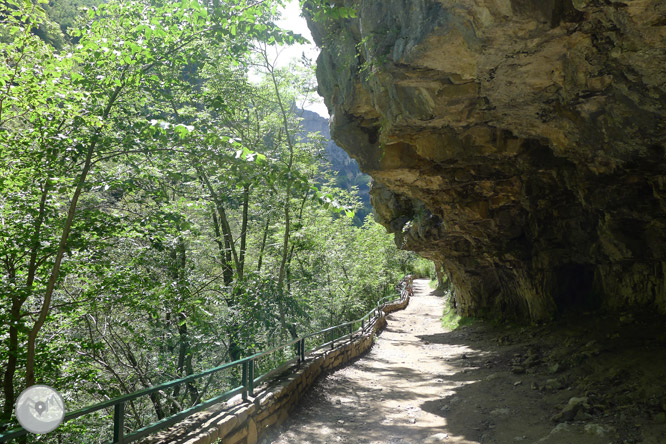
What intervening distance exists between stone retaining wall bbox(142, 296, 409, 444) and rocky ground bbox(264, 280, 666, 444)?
24 centimetres

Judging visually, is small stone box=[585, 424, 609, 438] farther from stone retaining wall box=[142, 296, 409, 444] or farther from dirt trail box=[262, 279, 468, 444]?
stone retaining wall box=[142, 296, 409, 444]

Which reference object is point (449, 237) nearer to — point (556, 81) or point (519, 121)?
point (519, 121)

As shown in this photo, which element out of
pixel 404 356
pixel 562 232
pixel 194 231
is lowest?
pixel 404 356

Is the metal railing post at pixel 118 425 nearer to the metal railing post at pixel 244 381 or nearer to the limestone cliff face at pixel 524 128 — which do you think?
the metal railing post at pixel 244 381

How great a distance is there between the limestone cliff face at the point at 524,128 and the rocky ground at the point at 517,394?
1.38m

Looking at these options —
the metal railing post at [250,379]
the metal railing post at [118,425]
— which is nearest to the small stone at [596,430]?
→ the metal railing post at [250,379]

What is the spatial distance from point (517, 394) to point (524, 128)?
14.8ft

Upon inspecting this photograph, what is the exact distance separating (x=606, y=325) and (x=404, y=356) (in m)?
5.25

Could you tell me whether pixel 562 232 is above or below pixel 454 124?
below

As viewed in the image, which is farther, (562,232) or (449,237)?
(449,237)

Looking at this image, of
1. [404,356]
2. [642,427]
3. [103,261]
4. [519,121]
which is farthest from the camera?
[404,356]

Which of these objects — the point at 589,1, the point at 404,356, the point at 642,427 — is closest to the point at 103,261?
the point at 589,1

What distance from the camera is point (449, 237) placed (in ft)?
43.0

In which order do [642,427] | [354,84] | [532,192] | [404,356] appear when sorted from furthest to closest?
[404,356] → [532,192] → [354,84] → [642,427]
